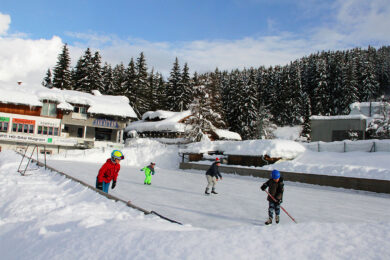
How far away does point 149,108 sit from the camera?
64.4 m

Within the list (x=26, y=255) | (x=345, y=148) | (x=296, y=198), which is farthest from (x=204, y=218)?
(x=345, y=148)

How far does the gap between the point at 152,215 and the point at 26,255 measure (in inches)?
95.1

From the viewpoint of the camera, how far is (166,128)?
47.1 meters

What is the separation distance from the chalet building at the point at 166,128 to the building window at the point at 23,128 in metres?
15.5

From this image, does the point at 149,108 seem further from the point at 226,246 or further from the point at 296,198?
the point at 226,246

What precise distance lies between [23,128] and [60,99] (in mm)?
5836

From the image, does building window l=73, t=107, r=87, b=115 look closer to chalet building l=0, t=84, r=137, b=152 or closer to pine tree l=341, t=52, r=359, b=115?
chalet building l=0, t=84, r=137, b=152

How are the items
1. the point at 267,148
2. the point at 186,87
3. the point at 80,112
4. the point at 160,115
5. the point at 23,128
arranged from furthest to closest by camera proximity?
the point at 186,87, the point at 160,115, the point at 80,112, the point at 23,128, the point at 267,148

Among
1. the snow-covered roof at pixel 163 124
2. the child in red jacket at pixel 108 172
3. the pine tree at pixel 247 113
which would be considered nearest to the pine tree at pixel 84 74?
the snow-covered roof at pixel 163 124

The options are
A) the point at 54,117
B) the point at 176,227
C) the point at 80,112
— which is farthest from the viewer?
the point at 80,112

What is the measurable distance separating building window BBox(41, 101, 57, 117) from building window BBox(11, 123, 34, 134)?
2.31 m

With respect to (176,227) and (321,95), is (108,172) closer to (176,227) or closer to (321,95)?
(176,227)

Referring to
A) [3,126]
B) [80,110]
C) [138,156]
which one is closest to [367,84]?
[138,156]

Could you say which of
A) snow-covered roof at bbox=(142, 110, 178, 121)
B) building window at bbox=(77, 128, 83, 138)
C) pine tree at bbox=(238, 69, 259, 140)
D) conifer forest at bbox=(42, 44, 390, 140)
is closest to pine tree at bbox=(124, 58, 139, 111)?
conifer forest at bbox=(42, 44, 390, 140)
